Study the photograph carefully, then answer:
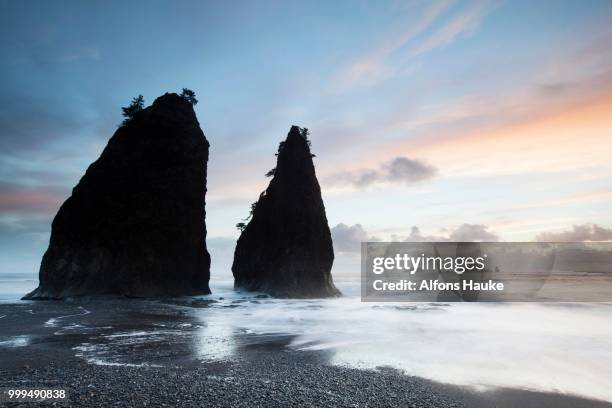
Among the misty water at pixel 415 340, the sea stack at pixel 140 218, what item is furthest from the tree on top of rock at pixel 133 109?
the misty water at pixel 415 340

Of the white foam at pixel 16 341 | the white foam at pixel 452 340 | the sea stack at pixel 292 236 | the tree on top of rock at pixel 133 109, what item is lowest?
the white foam at pixel 452 340

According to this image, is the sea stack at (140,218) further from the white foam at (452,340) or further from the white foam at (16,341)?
the white foam at (16,341)

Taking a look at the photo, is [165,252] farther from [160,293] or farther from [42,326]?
[42,326]

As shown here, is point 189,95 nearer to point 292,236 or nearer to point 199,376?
point 292,236

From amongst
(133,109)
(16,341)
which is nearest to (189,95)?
(133,109)

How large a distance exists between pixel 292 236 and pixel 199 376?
39537 mm

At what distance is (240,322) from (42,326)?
1289 centimetres

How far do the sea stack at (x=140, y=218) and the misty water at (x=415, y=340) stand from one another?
8359mm

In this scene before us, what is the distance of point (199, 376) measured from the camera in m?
13.8

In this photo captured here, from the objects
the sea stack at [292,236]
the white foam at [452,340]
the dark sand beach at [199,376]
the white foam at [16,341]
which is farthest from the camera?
the sea stack at [292,236]

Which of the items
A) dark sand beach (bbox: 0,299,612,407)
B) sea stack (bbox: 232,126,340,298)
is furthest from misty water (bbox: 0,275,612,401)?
sea stack (bbox: 232,126,340,298)

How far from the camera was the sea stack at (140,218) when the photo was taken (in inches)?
1663

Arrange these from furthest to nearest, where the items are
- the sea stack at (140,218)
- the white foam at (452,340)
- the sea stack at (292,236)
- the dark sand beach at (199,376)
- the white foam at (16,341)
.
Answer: the sea stack at (292,236) → the sea stack at (140,218) → the white foam at (16,341) → the white foam at (452,340) → the dark sand beach at (199,376)

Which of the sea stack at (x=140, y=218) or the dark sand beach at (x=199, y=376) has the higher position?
the sea stack at (x=140, y=218)
